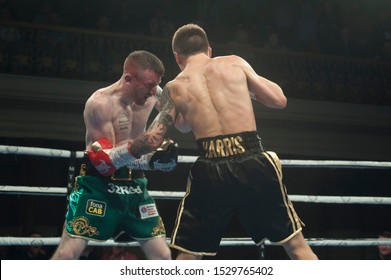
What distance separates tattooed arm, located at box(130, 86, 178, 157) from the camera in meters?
2.83

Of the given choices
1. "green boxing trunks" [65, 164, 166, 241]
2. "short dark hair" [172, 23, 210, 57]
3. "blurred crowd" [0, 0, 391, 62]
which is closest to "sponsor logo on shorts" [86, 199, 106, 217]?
"green boxing trunks" [65, 164, 166, 241]

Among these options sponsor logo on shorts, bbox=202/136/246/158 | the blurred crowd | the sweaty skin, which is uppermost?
the blurred crowd

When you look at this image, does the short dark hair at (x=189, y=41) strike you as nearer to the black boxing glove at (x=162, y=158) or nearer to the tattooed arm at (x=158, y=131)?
the tattooed arm at (x=158, y=131)

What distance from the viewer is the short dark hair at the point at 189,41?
2.94 meters

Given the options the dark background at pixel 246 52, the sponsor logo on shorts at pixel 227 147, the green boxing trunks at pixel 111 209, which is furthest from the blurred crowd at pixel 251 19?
the sponsor logo on shorts at pixel 227 147

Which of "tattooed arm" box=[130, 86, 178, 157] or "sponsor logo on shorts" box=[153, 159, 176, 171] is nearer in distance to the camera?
"tattooed arm" box=[130, 86, 178, 157]

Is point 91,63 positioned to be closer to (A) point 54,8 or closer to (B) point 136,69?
(A) point 54,8

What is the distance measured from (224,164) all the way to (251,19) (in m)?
7.76

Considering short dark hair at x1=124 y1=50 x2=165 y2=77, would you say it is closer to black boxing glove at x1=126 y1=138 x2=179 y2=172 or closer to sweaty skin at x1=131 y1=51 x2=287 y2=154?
sweaty skin at x1=131 y1=51 x2=287 y2=154

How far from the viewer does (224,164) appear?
9.08ft

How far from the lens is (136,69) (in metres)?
3.10

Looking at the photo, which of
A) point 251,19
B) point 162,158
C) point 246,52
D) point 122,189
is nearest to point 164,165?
point 162,158
